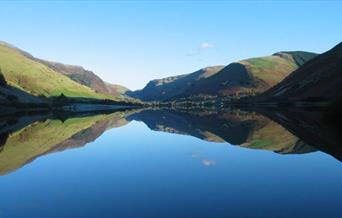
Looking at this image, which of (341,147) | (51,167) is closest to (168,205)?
(51,167)

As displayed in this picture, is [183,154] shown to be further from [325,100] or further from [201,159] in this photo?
[325,100]

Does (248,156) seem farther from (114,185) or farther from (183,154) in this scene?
(114,185)

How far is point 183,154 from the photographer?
178ft

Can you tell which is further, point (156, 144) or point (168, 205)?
point (156, 144)

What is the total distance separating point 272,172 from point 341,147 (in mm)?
15247

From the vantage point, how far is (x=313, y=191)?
30.4 metres

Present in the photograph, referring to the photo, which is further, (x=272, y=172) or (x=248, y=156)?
(x=248, y=156)

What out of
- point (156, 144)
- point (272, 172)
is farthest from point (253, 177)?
point (156, 144)

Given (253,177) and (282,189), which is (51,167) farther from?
(282,189)

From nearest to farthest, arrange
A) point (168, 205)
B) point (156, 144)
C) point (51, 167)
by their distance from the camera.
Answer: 1. point (168, 205)
2. point (51, 167)
3. point (156, 144)

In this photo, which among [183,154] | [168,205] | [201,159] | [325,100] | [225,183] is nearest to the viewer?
[168,205]

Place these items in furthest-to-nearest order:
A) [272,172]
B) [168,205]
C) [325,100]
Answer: [325,100]
[272,172]
[168,205]

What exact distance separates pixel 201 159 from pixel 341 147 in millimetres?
15542

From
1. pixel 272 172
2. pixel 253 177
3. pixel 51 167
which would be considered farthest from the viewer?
pixel 51 167
